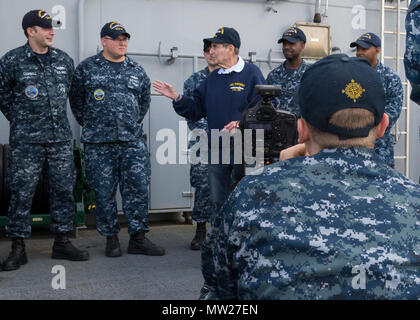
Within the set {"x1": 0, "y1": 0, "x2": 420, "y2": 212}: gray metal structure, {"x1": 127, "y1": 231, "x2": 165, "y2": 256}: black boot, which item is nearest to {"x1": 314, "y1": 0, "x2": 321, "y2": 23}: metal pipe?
{"x1": 0, "y1": 0, "x2": 420, "y2": 212}: gray metal structure

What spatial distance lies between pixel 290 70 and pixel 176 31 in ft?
5.20

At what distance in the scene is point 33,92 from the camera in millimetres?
3992

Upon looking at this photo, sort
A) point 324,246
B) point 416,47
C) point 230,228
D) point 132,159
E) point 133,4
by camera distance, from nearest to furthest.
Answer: point 324,246, point 230,228, point 416,47, point 132,159, point 133,4

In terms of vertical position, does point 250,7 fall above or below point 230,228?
above

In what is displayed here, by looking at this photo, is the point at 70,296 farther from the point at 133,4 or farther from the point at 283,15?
the point at 283,15

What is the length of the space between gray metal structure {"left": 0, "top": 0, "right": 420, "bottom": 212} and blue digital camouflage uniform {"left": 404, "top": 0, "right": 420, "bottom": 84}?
3.48m

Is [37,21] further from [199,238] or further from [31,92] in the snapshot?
[199,238]

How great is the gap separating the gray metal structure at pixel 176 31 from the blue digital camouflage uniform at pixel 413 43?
137 inches

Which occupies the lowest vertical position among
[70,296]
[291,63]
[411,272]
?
[70,296]

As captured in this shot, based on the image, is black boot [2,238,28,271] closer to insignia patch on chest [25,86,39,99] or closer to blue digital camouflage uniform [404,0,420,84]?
insignia patch on chest [25,86,39,99]

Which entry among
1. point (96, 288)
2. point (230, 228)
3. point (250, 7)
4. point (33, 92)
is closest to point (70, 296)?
point (96, 288)

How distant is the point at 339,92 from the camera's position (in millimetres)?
1138

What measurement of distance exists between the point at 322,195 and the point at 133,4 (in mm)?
4682

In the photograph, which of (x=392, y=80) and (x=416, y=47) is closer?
(x=416, y=47)
